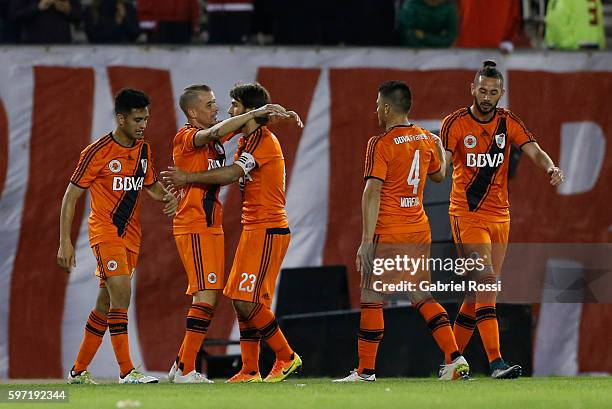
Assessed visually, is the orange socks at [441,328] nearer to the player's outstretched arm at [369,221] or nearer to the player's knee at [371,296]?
the player's knee at [371,296]

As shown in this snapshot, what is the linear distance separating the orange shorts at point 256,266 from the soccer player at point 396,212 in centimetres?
63

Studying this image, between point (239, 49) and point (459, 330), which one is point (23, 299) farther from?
point (459, 330)

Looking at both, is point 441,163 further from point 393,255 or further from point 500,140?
point 393,255

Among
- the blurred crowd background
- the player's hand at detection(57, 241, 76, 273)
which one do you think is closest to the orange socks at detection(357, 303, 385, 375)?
the player's hand at detection(57, 241, 76, 273)

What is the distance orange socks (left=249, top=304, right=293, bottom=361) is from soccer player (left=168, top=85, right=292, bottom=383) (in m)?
0.32

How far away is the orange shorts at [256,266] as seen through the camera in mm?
9828

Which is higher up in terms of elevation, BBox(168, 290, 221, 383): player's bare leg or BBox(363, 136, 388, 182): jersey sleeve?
BBox(363, 136, 388, 182): jersey sleeve

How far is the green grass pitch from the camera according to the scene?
7.69 meters

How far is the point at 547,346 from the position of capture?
1345 centimetres

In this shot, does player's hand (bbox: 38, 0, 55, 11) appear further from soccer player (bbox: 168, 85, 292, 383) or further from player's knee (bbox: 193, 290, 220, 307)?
player's knee (bbox: 193, 290, 220, 307)

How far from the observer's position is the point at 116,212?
32.5 ft

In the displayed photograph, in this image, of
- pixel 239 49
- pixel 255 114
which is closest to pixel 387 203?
pixel 255 114

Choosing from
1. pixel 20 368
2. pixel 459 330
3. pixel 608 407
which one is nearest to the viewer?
pixel 608 407

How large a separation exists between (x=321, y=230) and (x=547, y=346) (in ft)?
7.90
